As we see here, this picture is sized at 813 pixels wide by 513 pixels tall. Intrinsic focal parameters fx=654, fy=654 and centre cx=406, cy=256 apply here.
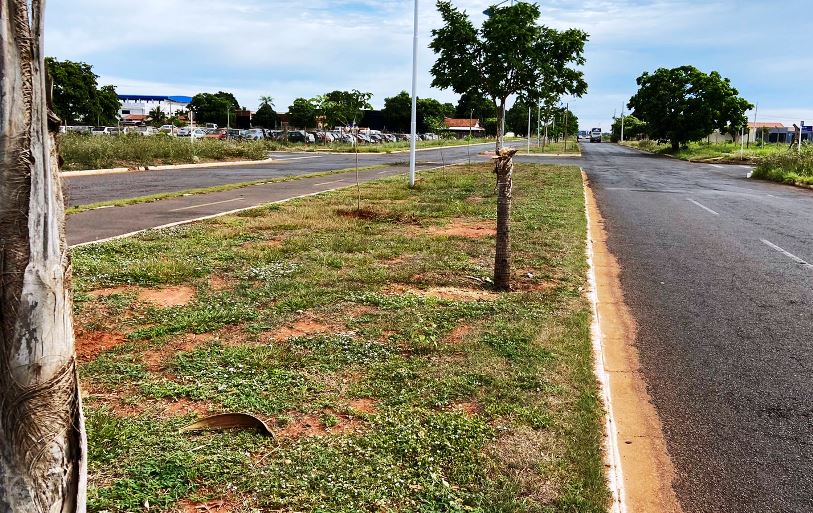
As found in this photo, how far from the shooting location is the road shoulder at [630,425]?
341cm

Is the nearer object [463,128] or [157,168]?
[157,168]

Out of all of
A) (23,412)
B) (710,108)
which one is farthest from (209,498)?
(710,108)

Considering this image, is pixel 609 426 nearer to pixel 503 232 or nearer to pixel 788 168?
pixel 503 232

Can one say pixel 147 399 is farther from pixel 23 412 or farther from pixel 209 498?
pixel 23 412

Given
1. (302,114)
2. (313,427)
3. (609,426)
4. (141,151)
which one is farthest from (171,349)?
(302,114)

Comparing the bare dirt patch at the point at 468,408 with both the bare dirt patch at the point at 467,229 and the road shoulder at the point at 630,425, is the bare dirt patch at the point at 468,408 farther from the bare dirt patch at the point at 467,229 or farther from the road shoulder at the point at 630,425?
the bare dirt patch at the point at 467,229

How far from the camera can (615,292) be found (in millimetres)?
7719

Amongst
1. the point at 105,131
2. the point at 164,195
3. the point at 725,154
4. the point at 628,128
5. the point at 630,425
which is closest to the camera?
the point at 630,425

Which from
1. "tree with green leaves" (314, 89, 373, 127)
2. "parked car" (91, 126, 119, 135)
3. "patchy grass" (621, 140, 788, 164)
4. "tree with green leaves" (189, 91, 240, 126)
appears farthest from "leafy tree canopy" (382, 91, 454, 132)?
"parked car" (91, 126, 119, 135)

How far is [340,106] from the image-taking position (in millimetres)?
60062

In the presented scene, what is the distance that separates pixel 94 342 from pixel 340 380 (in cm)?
214

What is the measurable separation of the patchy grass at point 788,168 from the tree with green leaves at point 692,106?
85.0 feet

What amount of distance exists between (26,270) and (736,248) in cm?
1074

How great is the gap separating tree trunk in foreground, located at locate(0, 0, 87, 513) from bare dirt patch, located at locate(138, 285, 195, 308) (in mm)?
4177
